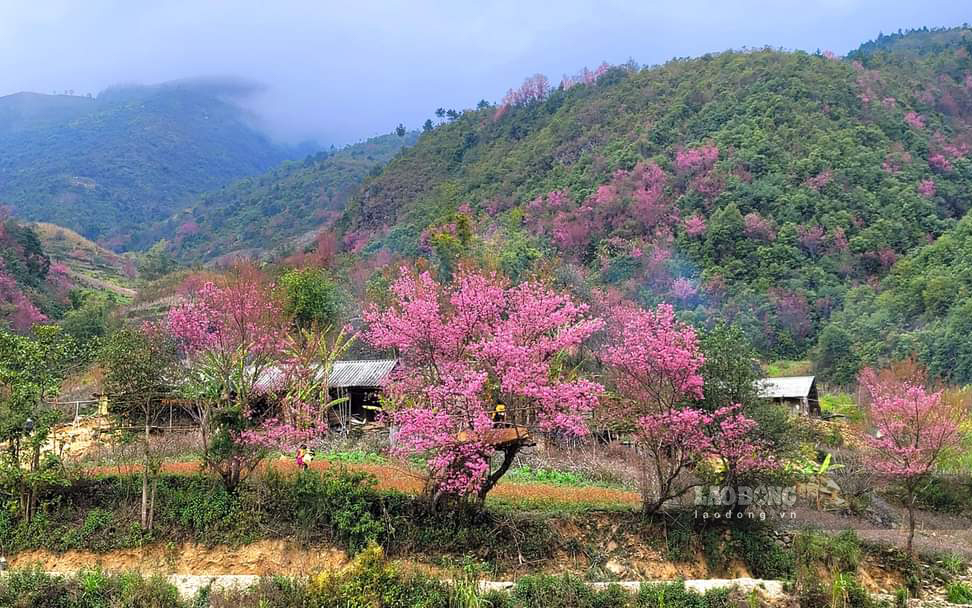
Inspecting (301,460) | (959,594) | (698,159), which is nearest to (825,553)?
(959,594)

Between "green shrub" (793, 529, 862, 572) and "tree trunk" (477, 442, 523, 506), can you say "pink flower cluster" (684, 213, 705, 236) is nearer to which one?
"green shrub" (793, 529, 862, 572)

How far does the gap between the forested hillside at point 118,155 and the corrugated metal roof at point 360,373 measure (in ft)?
236

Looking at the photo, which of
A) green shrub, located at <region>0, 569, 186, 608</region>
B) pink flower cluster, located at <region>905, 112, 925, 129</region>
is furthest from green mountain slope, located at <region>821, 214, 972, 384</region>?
green shrub, located at <region>0, 569, 186, 608</region>

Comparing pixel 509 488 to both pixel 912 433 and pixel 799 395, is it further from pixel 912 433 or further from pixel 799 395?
pixel 799 395

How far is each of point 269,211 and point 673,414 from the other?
251ft

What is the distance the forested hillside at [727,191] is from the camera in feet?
116

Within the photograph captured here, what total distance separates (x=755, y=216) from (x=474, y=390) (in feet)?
105

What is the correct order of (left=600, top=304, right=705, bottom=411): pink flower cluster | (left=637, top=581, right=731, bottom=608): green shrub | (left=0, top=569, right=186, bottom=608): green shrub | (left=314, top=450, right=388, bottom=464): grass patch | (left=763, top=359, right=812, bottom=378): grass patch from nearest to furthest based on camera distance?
(left=0, top=569, right=186, bottom=608): green shrub, (left=637, top=581, right=731, bottom=608): green shrub, (left=600, top=304, right=705, bottom=411): pink flower cluster, (left=314, top=450, right=388, bottom=464): grass patch, (left=763, top=359, right=812, bottom=378): grass patch

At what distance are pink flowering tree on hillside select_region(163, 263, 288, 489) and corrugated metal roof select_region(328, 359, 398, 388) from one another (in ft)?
19.7

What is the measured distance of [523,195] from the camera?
48.4 metres

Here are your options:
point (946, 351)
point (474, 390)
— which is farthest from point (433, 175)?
point (474, 390)

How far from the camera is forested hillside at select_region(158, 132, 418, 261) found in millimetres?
72375

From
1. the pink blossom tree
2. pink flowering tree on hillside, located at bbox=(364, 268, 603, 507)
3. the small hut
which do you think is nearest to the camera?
pink flowering tree on hillside, located at bbox=(364, 268, 603, 507)

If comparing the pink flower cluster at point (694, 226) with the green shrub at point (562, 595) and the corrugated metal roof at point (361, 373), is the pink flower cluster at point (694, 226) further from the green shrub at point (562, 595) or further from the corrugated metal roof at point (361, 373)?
the green shrub at point (562, 595)
